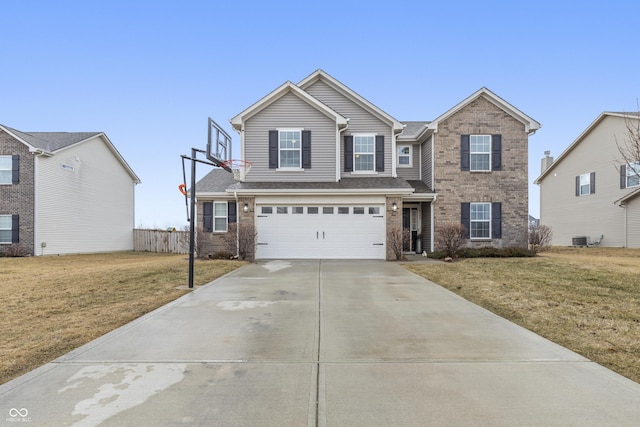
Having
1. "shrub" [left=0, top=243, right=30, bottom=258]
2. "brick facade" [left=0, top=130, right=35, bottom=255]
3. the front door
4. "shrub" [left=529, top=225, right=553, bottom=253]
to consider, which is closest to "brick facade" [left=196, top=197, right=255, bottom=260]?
the front door

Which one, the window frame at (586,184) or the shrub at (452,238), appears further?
the window frame at (586,184)

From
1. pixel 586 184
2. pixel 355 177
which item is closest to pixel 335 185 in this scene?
pixel 355 177

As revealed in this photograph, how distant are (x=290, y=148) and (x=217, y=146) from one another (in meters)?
5.44

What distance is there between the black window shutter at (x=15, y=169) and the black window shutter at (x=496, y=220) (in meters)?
25.0

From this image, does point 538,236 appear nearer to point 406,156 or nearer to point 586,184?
point 406,156

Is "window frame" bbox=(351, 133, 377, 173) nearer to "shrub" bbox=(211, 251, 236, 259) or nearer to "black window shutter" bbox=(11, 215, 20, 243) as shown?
"shrub" bbox=(211, 251, 236, 259)

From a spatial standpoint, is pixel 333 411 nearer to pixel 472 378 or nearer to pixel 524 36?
pixel 472 378

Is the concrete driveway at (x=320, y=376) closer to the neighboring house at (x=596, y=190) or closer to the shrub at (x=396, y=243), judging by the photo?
the shrub at (x=396, y=243)

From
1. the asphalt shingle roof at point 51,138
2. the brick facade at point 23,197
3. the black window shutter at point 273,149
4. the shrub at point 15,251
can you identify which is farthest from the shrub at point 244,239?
the asphalt shingle roof at point 51,138

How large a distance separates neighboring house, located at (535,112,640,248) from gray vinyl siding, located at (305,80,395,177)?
37.9 feet

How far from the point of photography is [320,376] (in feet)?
12.6

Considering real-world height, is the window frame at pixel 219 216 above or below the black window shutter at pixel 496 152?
below

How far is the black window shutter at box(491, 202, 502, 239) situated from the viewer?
55.1ft

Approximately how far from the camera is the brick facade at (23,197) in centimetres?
1961
